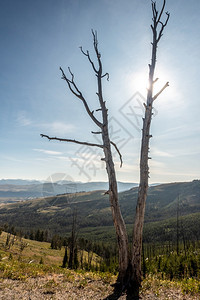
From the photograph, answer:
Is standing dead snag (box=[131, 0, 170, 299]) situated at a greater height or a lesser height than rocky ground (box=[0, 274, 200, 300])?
greater

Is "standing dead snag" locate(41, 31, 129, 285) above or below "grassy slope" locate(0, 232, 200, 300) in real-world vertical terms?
above

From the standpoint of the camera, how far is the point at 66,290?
6.56 metres

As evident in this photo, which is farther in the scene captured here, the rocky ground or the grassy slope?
the grassy slope

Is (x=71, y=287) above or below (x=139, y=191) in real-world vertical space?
below

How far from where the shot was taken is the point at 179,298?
19.3 ft

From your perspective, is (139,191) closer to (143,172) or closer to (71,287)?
(143,172)

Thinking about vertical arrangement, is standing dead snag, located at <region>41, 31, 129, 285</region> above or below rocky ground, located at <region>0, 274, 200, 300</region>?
above

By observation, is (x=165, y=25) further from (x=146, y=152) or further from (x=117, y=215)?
(x=117, y=215)

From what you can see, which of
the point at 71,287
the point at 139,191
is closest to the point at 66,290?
the point at 71,287

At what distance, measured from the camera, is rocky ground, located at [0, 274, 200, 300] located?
19.7ft

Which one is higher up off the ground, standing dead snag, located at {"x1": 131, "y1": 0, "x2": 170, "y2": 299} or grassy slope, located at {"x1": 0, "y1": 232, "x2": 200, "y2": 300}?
standing dead snag, located at {"x1": 131, "y1": 0, "x2": 170, "y2": 299}

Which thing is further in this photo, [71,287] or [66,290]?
[71,287]

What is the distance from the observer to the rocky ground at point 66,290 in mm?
6000

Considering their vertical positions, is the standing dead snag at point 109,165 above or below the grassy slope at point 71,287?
above
